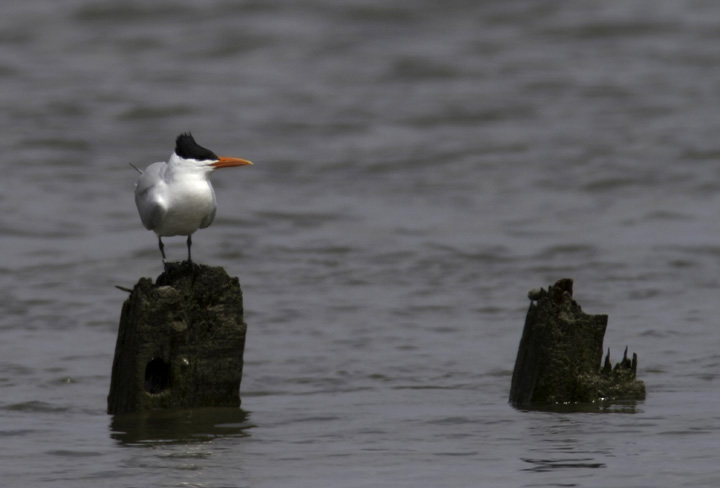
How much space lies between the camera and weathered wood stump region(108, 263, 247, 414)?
240 inches

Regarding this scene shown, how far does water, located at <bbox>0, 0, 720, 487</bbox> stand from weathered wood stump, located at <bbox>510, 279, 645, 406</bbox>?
0.21 metres

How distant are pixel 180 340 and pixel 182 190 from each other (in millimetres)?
754

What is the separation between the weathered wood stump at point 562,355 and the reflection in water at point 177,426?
58.8 inches

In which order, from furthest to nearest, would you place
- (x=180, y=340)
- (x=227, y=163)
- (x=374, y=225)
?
(x=374, y=225) < (x=227, y=163) < (x=180, y=340)

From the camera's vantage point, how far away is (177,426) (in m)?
6.04

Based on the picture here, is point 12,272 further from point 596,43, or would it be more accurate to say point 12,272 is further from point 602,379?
point 596,43

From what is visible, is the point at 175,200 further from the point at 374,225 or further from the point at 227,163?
the point at 374,225

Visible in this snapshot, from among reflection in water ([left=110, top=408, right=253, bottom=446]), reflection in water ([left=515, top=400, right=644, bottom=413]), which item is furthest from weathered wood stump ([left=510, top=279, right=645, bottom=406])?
reflection in water ([left=110, top=408, right=253, bottom=446])

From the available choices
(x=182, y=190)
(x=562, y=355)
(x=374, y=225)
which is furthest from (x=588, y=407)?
(x=374, y=225)

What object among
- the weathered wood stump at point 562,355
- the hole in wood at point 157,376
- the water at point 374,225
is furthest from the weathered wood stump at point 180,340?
the weathered wood stump at point 562,355

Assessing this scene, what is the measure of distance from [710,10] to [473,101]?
7.45m

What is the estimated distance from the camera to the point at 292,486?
16.6ft

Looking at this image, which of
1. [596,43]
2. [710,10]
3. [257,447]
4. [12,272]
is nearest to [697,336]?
[257,447]

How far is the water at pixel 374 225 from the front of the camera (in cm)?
573
